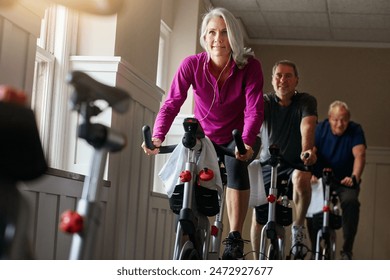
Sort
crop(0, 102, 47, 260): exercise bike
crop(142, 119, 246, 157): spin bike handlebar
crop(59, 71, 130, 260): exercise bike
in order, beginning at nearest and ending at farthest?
crop(0, 102, 47, 260): exercise bike → crop(59, 71, 130, 260): exercise bike → crop(142, 119, 246, 157): spin bike handlebar

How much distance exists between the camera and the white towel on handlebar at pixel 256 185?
210cm

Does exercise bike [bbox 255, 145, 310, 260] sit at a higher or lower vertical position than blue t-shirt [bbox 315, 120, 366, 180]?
lower

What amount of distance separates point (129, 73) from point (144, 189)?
448mm

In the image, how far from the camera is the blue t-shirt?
7.80ft

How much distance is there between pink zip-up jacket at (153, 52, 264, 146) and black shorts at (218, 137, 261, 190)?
45mm

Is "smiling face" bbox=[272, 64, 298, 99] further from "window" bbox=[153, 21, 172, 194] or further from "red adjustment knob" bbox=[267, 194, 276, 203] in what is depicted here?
"window" bbox=[153, 21, 172, 194]

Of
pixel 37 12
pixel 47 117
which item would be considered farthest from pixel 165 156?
pixel 37 12

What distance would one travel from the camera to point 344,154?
2.43m

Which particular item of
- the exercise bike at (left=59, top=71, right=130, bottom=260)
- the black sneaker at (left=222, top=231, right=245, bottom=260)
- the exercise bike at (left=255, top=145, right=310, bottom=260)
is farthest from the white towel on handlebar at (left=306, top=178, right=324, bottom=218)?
the exercise bike at (left=59, top=71, right=130, bottom=260)

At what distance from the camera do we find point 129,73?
1.98m

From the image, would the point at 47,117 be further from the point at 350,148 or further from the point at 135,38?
the point at 350,148

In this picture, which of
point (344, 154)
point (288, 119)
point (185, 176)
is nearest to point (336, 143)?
point (344, 154)

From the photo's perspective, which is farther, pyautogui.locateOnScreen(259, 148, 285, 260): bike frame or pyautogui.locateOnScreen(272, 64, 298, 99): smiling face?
pyautogui.locateOnScreen(272, 64, 298, 99): smiling face

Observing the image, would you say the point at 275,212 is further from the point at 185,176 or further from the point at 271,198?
the point at 185,176
